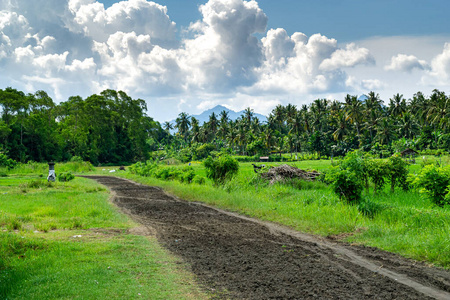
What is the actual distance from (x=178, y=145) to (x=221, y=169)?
261ft

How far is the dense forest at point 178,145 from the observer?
177 ft

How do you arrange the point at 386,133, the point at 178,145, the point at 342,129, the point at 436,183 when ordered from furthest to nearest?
1. the point at 178,145
2. the point at 342,129
3. the point at 386,133
4. the point at 436,183

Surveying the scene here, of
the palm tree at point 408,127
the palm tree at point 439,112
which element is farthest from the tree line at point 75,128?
the palm tree at point 439,112

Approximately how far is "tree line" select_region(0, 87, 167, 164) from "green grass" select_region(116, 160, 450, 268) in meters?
42.0

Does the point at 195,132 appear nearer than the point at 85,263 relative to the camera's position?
No

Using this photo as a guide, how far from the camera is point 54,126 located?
6084 centimetres

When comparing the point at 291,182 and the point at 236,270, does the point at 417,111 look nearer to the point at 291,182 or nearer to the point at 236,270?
the point at 291,182

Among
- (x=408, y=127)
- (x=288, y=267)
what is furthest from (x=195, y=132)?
(x=288, y=267)

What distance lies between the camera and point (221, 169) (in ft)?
70.7

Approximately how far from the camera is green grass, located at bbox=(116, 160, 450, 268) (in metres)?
7.44

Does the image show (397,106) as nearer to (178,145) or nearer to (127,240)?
(178,145)

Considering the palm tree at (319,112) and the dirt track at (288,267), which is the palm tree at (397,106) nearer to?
the palm tree at (319,112)

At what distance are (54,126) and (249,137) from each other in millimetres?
45352

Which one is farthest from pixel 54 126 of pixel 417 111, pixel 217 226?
pixel 417 111
